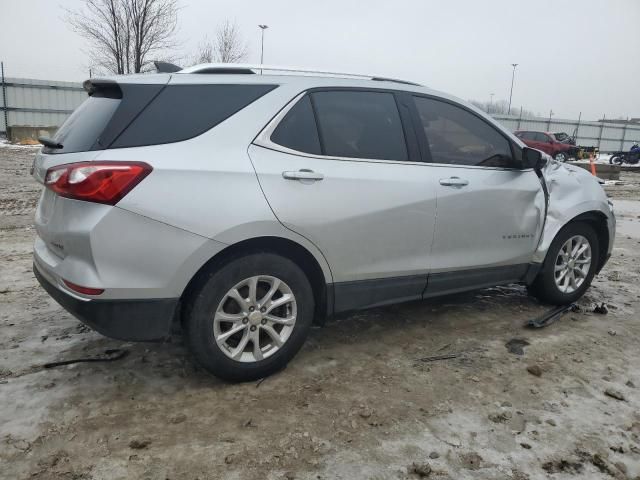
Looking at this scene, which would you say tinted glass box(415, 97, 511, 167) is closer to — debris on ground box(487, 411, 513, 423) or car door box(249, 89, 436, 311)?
car door box(249, 89, 436, 311)

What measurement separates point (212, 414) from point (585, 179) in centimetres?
370

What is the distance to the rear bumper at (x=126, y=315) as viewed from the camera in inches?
99.4

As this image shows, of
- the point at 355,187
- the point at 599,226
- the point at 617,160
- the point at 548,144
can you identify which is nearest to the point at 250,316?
the point at 355,187

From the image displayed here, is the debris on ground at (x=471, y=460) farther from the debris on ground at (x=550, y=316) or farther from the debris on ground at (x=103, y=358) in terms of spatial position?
the debris on ground at (x=103, y=358)

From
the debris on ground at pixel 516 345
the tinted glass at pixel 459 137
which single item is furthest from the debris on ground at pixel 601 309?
the tinted glass at pixel 459 137

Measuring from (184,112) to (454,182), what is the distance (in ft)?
6.13

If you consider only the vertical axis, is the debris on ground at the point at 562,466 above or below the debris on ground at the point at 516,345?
above

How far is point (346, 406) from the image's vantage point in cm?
277

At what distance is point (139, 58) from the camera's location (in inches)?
656

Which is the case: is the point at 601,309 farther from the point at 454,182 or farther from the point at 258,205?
the point at 258,205

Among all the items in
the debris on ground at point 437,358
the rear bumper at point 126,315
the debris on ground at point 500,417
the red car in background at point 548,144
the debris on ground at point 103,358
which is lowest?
the debris on ground at point 103,358

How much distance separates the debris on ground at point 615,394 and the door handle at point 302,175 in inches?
83.0

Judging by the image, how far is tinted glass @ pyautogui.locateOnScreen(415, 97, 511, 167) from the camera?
141 inches

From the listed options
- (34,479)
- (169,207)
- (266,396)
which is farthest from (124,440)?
(169,207)
